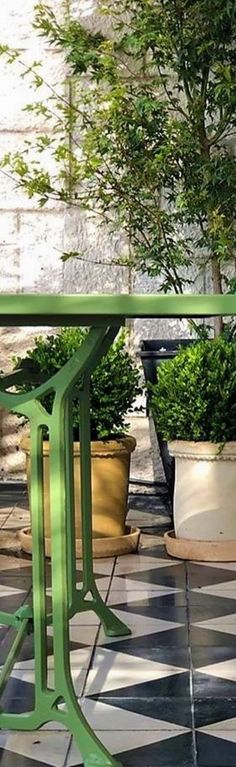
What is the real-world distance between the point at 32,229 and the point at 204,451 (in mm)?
2490

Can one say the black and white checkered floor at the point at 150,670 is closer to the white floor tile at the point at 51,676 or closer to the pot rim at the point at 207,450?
the white floor tile at the point at 51,676

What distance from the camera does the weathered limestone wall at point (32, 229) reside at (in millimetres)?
6891

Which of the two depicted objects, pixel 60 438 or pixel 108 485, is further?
pixel 108 485

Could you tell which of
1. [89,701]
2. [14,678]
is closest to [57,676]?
[89,701]

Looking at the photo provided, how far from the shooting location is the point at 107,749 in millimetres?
2742

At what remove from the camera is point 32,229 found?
6.93 metres

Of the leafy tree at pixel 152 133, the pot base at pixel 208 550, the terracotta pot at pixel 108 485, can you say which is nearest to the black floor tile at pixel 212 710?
the pot base at pixel 208 550

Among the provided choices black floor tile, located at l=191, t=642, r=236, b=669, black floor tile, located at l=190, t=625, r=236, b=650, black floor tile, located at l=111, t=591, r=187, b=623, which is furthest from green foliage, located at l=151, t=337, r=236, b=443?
black floor tile, located at l=191, t=642, r=236, b=669

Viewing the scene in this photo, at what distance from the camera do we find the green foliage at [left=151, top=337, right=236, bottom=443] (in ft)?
15.8

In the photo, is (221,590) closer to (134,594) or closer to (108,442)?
(134,594)

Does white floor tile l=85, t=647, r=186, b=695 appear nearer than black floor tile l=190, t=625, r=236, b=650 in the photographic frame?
Yes

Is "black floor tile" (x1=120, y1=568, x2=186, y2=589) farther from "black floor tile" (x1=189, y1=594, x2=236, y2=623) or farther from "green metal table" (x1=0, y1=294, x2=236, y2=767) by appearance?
"green metal table" (x1=0, y1=294, x2=236, y2=767)

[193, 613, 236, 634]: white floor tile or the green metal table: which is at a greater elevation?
the green metal table

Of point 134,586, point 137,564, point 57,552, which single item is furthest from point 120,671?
point 137,564
